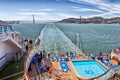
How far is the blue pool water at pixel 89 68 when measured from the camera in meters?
14.9

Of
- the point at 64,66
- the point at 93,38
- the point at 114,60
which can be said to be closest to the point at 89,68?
the point at 64,66

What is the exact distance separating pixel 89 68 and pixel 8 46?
352 inches

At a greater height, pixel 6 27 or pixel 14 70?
pixel 6 27

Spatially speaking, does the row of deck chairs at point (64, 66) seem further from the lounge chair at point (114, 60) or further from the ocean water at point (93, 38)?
the ocean water at point (93, 38)

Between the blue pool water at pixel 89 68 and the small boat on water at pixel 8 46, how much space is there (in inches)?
260

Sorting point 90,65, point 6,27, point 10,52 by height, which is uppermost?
point 6,27

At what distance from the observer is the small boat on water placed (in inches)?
519

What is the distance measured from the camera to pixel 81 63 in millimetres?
17875

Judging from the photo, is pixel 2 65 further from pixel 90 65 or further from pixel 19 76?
pixel 90 65

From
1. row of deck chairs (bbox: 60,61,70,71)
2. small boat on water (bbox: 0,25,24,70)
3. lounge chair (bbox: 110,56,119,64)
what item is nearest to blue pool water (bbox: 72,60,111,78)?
row of deck chairs (bbox: 60,61,70,71)

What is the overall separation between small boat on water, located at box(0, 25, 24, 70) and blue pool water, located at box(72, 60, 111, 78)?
6609 millimetres

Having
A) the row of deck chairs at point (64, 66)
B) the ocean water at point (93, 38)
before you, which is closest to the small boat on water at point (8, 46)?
the row of deck chairs at point (64, 66)

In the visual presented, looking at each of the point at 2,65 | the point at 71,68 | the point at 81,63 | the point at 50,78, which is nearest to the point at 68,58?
the point at 81,63

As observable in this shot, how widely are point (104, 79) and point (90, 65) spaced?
5.06 m
